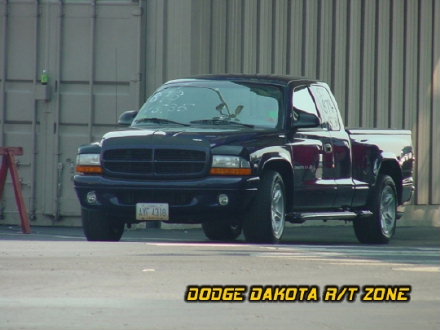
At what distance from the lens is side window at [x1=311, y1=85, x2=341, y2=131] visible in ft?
55.8

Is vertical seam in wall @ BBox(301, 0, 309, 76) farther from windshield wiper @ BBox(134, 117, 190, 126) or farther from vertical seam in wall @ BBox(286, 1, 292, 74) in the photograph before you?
windshield wiper @ BBox(134, 117, 190, 126)

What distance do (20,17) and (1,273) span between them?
38.7 ft

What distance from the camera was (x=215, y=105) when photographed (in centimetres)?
1591

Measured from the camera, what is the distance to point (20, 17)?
73.8ft

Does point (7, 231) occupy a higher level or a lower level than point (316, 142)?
lower

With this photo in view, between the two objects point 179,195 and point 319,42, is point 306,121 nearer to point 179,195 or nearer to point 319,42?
point 179,195

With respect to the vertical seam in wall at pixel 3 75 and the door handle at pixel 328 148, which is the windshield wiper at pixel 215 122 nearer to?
the door handle at pixel 328 148

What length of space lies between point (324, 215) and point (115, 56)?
257 inches

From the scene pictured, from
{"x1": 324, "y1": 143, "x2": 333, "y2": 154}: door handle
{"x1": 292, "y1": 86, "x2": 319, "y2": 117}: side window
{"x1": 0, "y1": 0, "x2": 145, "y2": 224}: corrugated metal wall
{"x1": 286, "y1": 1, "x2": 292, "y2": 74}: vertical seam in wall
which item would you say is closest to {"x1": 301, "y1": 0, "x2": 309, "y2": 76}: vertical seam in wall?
{"x1": 286, "y1": 1, "x2": 292, "y2": 74}: vertical seam in wall

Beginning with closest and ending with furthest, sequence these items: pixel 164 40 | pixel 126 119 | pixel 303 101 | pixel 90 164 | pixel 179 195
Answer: pixel 179 195
pixel 90 164
pixel 126 119
pixel 303 101
pixel 164 40

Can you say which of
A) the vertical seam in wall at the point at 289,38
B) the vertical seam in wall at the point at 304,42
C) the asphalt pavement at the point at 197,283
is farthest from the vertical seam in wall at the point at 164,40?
the asphalt pavement at the point at 197,283

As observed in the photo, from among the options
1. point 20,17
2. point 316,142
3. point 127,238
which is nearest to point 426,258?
point 316,142

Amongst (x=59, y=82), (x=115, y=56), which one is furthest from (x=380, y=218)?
(x=59, y=82)

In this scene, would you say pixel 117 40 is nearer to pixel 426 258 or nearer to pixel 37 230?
pixel 37 230
